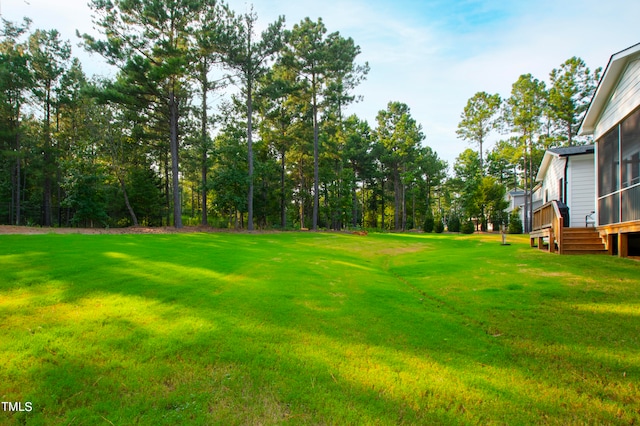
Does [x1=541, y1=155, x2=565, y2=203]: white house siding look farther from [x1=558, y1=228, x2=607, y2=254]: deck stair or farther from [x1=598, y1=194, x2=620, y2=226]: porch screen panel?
[x1=558, y1=228, x2=607, y2=254]: deck stair

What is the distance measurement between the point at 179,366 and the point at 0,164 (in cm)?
3434

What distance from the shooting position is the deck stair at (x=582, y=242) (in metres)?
8.96

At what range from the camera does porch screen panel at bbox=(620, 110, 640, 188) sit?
7993 millimetres

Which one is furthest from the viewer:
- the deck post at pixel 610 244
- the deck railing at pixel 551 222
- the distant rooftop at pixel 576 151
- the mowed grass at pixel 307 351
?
the distant rooftop at pixel 576 151

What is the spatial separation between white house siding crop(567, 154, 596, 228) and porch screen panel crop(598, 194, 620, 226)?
4928 mm

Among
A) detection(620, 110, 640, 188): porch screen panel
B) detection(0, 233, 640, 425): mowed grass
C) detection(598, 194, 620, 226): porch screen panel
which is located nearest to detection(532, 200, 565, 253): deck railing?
detection(598, 194, 620, 226): porch screen panel

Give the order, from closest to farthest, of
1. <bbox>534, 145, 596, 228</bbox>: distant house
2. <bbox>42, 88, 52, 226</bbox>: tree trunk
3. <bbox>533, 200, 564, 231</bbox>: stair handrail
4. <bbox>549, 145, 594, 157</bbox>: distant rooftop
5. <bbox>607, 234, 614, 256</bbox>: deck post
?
<bbox>607, 234, 614, 256</bbox>: deck post, <bbox>533, 200, 564, 231</bbox>: stair handrail, <bbox>549, 145, 594, 157</bbox>: distant rooftop, <bbox>534, 145, 596, 228</bbox>: distant house, <bbox>42, 88, 52, 226</bbox>: tree trunk

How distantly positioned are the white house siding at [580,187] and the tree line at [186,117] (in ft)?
56.3

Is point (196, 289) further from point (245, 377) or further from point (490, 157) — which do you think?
point (490, 157)

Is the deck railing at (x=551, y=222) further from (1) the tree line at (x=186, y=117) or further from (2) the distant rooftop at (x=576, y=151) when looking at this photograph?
(1) the tree line at (x=186, y=117)

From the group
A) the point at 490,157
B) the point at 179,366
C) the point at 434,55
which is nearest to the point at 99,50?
the point at 434,55

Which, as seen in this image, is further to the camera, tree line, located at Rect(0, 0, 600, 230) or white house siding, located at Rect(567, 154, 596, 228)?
tree line, located at Rect(0, 0, 600, 230)

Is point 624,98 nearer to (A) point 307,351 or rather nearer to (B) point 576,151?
(B) point 576,151

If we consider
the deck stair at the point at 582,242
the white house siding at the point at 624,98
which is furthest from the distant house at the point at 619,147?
the deck stair at the point at 582,242
